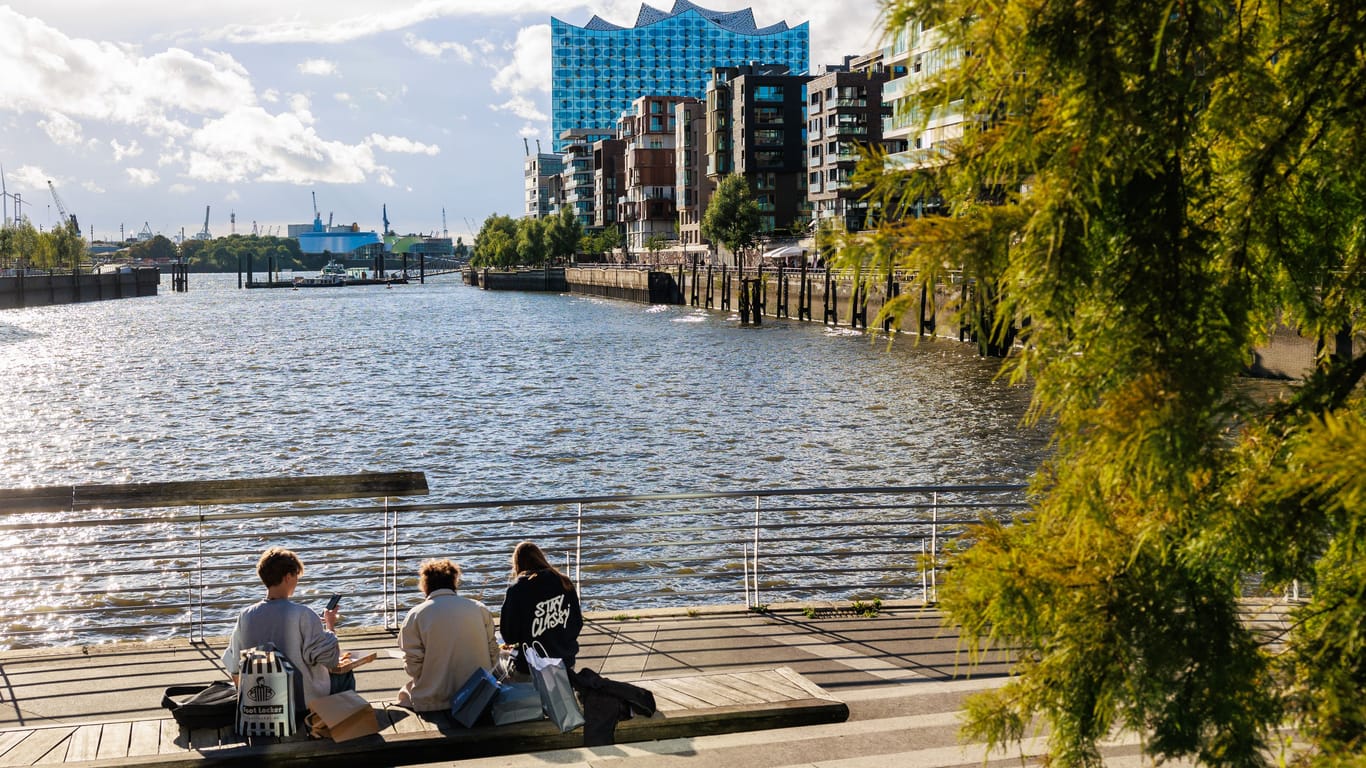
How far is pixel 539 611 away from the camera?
8.87 metres

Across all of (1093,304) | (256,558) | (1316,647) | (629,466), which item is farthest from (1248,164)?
(629,466)

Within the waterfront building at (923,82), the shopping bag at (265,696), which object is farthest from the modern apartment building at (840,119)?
the waterfront building at (923,82)

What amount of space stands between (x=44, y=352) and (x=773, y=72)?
9660cm

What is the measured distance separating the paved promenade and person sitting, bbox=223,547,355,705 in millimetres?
1050

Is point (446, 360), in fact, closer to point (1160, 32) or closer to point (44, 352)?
point (44, 352)

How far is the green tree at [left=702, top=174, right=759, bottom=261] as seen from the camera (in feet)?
429

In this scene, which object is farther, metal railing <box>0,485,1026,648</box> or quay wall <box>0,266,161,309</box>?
quay wall <box>0,266,161,309</box>

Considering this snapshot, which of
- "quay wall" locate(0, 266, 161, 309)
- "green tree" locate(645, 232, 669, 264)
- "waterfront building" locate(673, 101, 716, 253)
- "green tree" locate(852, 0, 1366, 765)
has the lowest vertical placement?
"quay wall" locate(0, 266, 161, 309)

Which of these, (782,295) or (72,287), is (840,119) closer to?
(782,295)

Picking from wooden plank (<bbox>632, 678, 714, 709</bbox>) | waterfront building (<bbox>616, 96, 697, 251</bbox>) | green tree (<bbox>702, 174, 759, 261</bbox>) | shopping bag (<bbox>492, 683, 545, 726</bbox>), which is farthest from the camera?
waterfront building (<bbox>616, 96, 697, 251</bbox>)

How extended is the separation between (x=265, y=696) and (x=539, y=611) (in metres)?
1.87

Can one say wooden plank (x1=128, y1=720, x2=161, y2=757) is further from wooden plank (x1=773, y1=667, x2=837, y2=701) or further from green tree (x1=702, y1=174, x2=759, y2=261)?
green tree (x1=702, y1=174, x2=759, y2=261)

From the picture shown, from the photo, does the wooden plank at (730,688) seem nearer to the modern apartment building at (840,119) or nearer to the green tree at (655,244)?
the modern apartment building at (840,119)

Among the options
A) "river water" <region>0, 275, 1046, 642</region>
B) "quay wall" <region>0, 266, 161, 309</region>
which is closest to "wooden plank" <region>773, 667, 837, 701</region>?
"river water" <region>0, 275, 1046, 642</region>
